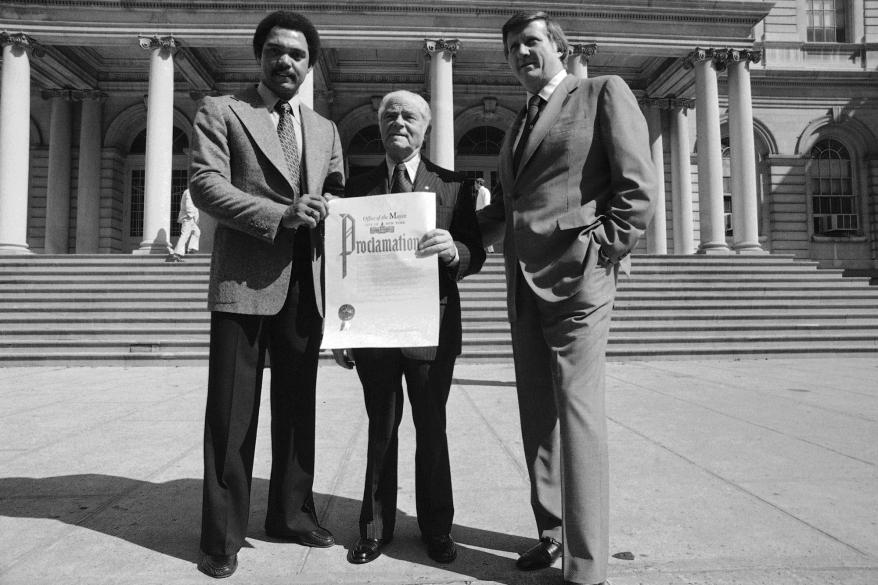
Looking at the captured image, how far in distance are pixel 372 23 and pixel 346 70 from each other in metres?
5.05

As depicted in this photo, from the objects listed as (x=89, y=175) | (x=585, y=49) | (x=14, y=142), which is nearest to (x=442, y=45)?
(x=585, y=49)

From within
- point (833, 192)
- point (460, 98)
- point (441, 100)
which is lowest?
point (833, 192)

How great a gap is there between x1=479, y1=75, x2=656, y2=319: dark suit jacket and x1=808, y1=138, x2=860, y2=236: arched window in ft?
84.9

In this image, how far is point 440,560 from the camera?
2.44 meters

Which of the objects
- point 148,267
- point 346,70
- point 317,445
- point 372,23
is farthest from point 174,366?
point 346,70

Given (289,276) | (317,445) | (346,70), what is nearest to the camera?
(289,276)

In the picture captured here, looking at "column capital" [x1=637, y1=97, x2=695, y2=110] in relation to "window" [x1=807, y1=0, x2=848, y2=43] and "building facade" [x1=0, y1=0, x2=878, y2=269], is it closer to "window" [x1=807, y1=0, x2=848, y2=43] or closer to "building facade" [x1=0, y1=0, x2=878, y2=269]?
"building facade" [x1=0, y1=0, x2=878, y2=269]

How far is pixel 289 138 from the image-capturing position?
275 centimetres

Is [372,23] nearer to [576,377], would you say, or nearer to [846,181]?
[576,377]

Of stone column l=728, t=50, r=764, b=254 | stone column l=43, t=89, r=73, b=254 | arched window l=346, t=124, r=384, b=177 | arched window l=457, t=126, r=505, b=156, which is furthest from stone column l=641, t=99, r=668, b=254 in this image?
stone column l=43, t=89, r=73, b=254

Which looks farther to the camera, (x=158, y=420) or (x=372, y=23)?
(x=372, y=23)

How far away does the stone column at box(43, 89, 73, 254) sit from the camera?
20.6 m

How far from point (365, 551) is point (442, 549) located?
33 centimetres

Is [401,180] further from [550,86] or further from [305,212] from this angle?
[550,86]
